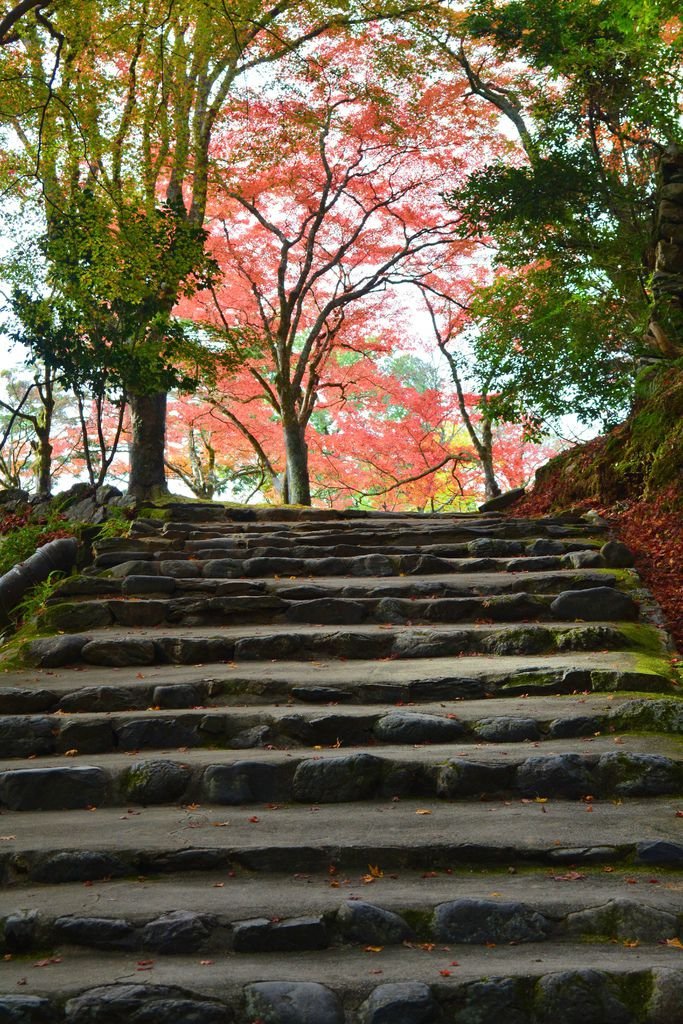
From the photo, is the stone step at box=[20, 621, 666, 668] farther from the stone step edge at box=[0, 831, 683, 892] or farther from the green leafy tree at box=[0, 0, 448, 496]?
the green leafy tree at box=[0, 0, 448, 496]

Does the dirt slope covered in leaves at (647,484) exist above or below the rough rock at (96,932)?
above

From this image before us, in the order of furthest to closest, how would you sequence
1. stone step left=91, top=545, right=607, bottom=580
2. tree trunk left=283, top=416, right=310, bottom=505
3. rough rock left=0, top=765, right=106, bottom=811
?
tree trunk left=283, top=416, right=310, bottom=505
stone step left=91, top=545, right=607, bottom=580
rough rock left=0, top=765, right=106, bottom=811

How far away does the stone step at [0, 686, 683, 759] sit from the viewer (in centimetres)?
416

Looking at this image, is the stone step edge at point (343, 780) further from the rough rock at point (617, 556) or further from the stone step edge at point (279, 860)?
the rough rock at point (617, 556)

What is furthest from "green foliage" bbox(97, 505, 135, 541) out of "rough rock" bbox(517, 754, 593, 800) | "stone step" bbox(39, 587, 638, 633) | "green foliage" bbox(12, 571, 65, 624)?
"rough rock" bbox(517, 754, 593, 800)

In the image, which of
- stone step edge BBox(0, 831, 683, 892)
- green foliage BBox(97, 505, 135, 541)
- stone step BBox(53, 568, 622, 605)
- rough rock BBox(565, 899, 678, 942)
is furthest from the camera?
green foliage BBox(97, 505, 135, 541)

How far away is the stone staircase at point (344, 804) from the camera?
Result: 2549 mm

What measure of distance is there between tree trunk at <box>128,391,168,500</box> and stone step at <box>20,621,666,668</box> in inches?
257

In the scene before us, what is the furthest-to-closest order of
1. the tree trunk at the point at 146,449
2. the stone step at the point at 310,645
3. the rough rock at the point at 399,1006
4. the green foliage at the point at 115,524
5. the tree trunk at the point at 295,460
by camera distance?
the tree trunk at the point at 295,460
the tree trunk at the point at 146,449
the green foliage at the point at 115,524
the stone step at the point at 310,645
the rough rock at the point at 399,1006

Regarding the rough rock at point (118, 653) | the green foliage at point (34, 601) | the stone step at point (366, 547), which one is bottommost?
the rough rock at point (118, 653)

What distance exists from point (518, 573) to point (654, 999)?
14.4 ft

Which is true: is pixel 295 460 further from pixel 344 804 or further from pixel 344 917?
pixel 344 917

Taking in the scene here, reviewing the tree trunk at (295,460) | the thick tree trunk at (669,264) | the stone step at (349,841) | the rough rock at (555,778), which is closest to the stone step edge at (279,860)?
the stone step at (349,841)

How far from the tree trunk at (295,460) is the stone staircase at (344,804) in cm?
789
